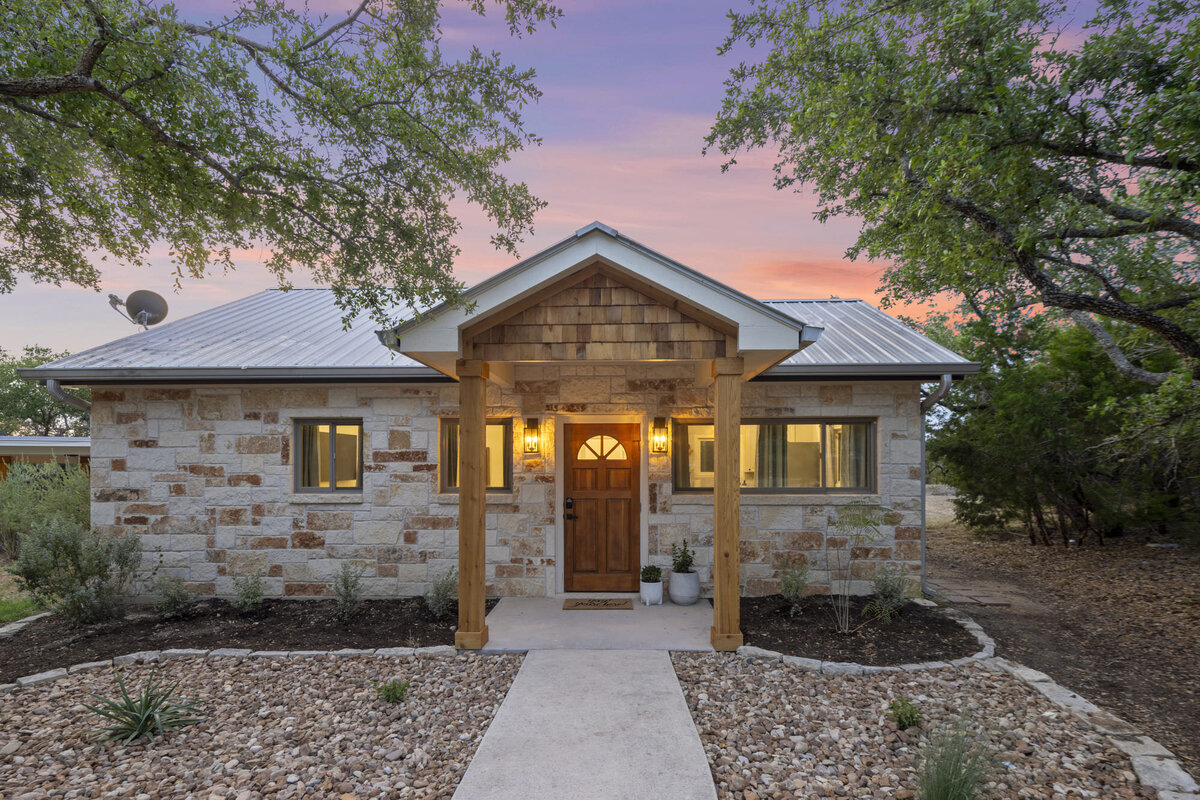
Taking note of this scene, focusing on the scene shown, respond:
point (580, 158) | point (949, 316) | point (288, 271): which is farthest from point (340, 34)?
point (949, 316)

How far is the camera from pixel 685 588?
635cm

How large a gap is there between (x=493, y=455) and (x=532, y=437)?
2.09ft

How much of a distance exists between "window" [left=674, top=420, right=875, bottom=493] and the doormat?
56.3 inches

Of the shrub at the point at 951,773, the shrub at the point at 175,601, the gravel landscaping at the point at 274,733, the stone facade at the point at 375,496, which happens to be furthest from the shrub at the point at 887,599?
the shrub at the point at 175,601

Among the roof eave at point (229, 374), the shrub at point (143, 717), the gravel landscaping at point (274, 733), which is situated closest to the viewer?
the gravel landscaping at point (274, 733)

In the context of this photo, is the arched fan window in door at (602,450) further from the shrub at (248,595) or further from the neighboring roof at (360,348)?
the shrub at (248,595)

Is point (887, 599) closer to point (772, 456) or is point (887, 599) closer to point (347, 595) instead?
point (772, 456)

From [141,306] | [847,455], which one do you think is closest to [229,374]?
[141,306]

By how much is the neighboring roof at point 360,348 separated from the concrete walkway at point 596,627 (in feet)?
8.65

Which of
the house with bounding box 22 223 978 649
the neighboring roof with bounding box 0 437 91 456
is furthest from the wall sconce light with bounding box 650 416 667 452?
the neighboring roof with bounding box 0 437 91 456

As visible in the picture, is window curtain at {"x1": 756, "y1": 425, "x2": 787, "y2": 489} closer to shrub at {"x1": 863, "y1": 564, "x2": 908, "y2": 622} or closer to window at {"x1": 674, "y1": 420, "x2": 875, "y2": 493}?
window at {"x1": 674, "y1": 420, "x2": 875, "y2": 493}

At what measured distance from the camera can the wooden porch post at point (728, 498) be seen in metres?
4.95

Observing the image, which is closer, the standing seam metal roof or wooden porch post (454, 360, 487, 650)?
wooden porch post (454, 360, 487, 650)

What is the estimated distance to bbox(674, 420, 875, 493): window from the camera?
6785 mm
